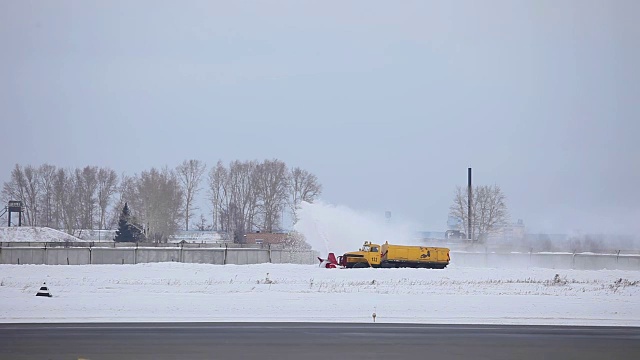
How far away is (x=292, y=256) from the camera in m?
63.8

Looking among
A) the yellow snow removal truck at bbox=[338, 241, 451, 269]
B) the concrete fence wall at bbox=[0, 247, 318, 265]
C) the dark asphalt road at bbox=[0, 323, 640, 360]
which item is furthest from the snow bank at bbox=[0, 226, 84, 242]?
the dark asphalt road at bbox=[0, 323, 640, 360]

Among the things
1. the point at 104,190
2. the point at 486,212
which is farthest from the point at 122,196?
the point at 486,212

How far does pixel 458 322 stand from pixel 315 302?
708cm

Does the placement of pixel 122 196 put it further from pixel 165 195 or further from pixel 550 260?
pixel 550 260

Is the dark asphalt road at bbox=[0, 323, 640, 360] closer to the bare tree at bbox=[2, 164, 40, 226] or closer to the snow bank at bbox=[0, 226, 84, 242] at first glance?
the snow bank at bbox=[0, 226, 84, 242]

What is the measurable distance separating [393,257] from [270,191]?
67.1 meters

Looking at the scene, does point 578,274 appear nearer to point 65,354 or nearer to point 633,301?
point 633,301

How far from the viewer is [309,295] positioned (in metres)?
33.2

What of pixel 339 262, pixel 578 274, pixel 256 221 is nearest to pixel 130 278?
pixel 339 262

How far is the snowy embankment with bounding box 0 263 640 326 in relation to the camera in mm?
27078

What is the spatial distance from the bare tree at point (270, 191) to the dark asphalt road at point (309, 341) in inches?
3641

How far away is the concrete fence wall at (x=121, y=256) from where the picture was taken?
2251 inches

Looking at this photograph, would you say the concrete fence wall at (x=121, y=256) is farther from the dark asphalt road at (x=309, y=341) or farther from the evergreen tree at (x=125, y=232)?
the evergreen tree at (x=125, y=232)

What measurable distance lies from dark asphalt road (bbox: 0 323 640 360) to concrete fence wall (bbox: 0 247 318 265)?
35958 millimetres
